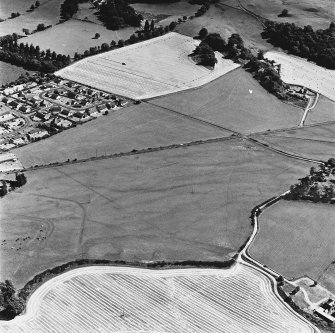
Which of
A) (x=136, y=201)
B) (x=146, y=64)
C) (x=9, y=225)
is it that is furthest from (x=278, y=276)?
(x=146, y=64)

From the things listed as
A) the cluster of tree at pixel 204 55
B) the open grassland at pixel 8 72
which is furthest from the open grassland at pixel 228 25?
the open grassland at pixel 8 72

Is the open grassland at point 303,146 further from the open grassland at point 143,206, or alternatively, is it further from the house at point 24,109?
the house at point 24,109

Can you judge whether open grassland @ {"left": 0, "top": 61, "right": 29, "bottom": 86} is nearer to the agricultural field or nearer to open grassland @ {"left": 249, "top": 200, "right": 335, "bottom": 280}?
the agricultural field

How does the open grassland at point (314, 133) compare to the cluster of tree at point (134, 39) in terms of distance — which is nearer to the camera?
the open grassland at point (314, 133)

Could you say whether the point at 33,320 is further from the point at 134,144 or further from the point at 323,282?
the point at 134,144

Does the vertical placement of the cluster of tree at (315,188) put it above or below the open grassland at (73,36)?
above

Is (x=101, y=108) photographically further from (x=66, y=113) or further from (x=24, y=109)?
(x=24, y=109)

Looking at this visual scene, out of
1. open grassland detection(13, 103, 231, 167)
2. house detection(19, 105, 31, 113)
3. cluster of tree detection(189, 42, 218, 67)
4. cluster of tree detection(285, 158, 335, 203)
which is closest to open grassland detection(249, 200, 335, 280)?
cluster of tree detection(285, 158, 335, 203)
